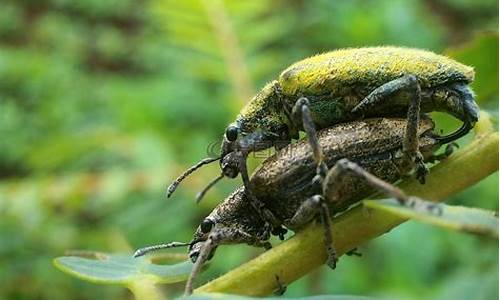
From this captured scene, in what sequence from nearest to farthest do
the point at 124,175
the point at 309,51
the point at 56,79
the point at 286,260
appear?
1. the point at 286,260
2. the point at 124,175
3. the point at 309,51
4. the point at 56,79

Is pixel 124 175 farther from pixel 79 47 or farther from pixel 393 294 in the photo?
pixel 79 47

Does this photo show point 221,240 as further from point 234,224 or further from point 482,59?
point 482,59

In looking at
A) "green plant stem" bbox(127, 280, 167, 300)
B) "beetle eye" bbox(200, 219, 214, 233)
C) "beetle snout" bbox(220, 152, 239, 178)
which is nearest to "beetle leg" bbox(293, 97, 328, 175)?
"beetle snout" bbox(220, 152, 239, 178)

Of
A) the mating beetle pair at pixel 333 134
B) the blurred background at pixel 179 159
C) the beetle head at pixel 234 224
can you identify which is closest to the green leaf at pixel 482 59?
the blurred background at pixel 179 159

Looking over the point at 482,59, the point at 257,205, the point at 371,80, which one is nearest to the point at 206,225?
the point at 257,205

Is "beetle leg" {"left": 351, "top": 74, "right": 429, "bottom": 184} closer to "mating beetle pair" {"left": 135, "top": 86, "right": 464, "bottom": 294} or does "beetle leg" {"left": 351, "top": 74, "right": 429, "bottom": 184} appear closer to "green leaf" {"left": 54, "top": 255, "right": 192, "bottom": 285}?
"mating beetle pair" {"left": 135, "top": 86, "right": 464, "bottom": 294}

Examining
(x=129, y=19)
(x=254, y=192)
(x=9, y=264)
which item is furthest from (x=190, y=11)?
(x=129, y=19)
